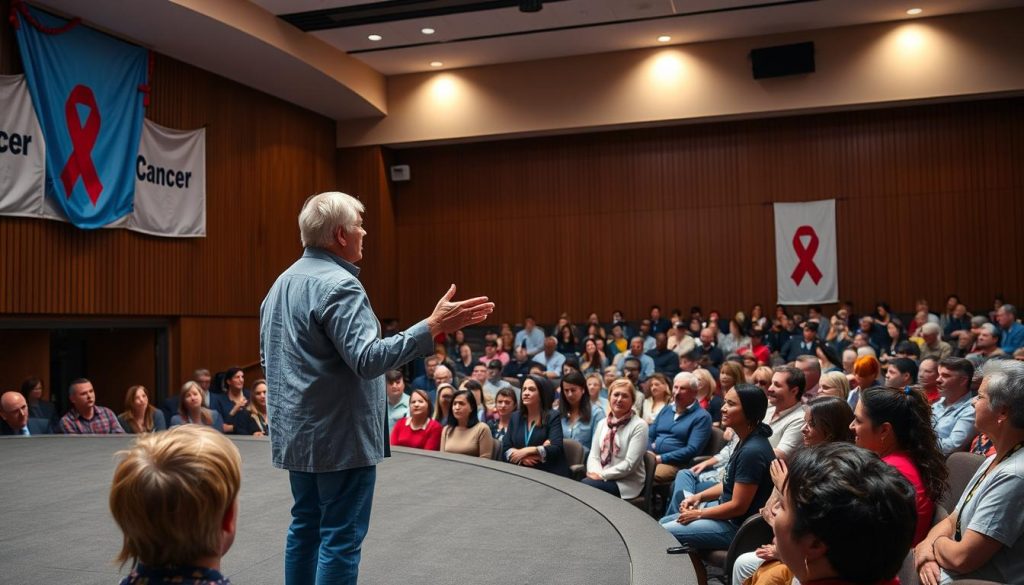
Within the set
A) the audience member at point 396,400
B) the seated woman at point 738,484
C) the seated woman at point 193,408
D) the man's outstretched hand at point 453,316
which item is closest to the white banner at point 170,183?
the seated woman at point 193,408

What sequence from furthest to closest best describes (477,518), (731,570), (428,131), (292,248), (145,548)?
(428,131) → (292,248) → (477,518) → (731,570) → (145,548)

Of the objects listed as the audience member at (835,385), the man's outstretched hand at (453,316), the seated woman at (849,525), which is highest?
the man's outstretched hand at (453,316)

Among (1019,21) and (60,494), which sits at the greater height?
(1019,21)

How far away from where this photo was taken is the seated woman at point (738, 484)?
373 cm

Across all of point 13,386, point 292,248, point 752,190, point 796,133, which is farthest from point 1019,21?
point 13,386

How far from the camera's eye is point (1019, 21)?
483 inches

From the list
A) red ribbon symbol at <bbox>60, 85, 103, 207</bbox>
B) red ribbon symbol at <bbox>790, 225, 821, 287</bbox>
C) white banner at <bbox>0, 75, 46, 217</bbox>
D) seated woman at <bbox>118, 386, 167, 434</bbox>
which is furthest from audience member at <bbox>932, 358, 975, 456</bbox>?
red ribbon symbol at <bbox>790, 225, 821, 287</bbox>

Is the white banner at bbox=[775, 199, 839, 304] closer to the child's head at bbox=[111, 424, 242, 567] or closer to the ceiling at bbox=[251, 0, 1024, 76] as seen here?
the ceiling at bbox=[251, 0, 1024, 76]

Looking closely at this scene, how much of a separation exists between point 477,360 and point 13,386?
6.39 meters

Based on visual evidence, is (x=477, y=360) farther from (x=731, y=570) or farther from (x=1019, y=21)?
(x=731, y=570)

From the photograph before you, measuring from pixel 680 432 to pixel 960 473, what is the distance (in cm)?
242

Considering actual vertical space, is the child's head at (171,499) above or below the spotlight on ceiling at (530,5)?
below

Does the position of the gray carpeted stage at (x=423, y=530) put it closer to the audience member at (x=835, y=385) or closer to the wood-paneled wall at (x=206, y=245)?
the audience member at (x=835, y=385)

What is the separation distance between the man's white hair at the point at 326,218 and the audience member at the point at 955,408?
3.58 metres
